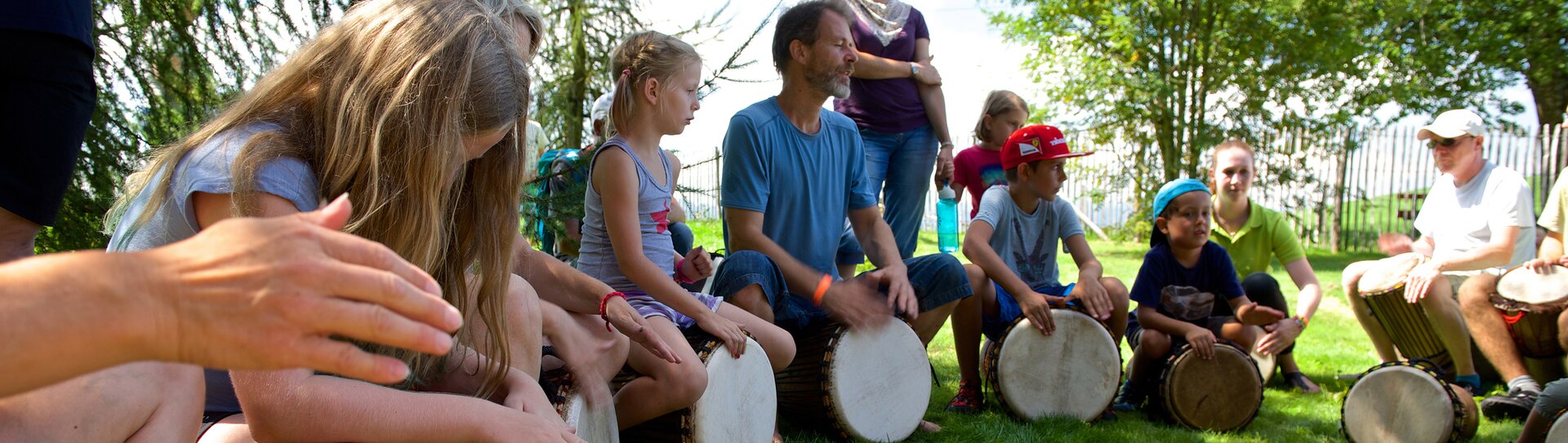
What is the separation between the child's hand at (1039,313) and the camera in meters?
4.09

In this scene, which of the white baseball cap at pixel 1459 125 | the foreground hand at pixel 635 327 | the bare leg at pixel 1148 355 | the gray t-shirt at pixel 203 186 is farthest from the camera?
the white baseball cap at pixel 1459 125

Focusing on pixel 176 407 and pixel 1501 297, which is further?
pixel 1501 297

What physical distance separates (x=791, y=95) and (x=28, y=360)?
344cm

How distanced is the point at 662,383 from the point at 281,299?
2015mm

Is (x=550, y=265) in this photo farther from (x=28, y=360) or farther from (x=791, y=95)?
(x=28, y=360)

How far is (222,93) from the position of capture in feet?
12.0

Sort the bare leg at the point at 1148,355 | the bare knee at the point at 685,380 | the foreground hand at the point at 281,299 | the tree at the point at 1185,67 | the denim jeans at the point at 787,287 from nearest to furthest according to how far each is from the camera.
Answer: the foreground hand at the point at 281,299, the bare knee at the point at 685,380, the denim jeans at the point at 787,287, the bare leg at the point at 1148,355, the tree at the point at 1185,67

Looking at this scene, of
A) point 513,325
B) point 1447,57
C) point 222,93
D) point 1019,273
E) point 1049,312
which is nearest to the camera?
point 513,325

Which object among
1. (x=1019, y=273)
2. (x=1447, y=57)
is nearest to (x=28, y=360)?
(x=1019, y=273)

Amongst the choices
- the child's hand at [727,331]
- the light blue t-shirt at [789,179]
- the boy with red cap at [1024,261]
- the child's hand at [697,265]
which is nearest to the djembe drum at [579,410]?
the child's hand at [727,331]

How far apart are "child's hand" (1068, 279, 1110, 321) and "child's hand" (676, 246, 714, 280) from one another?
5.13 feet

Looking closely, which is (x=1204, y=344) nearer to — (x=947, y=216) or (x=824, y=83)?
(x=824, y=83)

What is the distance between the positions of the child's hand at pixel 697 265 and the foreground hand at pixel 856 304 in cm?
42

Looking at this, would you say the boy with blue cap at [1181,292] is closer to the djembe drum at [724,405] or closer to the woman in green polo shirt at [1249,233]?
the woman in green polo shirt at [1249,233]
